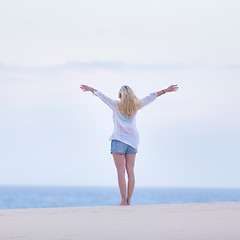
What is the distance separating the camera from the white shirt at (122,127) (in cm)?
792

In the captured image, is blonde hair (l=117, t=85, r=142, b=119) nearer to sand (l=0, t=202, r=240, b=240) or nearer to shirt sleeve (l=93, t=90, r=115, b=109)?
shirt sleeve (l=93, t=90, r=115, b=109)

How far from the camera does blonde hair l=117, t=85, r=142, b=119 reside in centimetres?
784

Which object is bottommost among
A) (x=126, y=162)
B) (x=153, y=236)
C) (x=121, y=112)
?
(x=153, y=236)

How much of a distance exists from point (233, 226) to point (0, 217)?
2588 millimetres

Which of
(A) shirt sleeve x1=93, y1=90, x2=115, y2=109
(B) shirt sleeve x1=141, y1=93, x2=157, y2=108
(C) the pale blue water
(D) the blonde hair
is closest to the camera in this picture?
(D) the blonde hair

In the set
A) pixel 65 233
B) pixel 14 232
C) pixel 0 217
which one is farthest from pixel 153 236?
pixel 0 217

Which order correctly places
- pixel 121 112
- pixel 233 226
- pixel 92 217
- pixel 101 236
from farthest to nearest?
pixel 121 112, pixel 92 217, pixel 233 226, pixel 101 236

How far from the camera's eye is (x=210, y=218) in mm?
6625

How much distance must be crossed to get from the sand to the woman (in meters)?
0.69

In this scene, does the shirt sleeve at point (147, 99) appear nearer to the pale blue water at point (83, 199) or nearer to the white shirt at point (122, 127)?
A: the white shirt at point (122, 127)

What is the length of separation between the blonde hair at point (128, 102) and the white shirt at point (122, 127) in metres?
0.08

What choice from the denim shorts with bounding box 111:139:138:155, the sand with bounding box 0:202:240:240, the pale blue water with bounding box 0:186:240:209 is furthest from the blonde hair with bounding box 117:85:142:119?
the pale blue water with bounding box 0:186:240:209

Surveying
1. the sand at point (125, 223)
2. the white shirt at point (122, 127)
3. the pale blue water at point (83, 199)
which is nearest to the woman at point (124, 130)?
the white shirt at point (122, 127)

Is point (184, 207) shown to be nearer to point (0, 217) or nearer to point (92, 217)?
point (92, 217)
